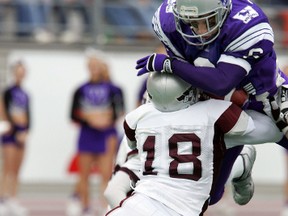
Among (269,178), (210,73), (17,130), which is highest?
(210,73)

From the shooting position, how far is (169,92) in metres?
4.83

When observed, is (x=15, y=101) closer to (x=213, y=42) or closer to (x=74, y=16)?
(x=74, y=16)

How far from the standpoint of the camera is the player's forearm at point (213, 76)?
479 cm

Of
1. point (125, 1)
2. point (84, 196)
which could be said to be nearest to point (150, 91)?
point (84, 196)

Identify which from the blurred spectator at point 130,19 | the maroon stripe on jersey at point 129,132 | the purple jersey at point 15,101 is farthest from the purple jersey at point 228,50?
the blurred spectator at point 130,19

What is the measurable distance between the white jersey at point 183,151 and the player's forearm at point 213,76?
0.42ft

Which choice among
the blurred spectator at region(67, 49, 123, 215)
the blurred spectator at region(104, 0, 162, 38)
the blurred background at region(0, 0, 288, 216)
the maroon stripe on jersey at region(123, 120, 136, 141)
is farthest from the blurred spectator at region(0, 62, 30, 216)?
the maroon stripe on jersey at region(123, 120, 136, 141)

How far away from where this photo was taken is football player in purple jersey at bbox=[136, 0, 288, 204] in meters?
4.77

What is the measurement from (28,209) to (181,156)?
5703mm

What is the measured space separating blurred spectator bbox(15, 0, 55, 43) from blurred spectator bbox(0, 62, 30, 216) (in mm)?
2318

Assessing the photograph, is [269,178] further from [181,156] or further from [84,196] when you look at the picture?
[181,156]

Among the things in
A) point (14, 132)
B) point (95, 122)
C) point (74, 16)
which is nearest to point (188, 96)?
point (95, 122)

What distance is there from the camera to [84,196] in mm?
9758

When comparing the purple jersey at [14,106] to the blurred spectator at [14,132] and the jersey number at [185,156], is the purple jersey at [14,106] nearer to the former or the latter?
the blurred spectator at [14,132]
